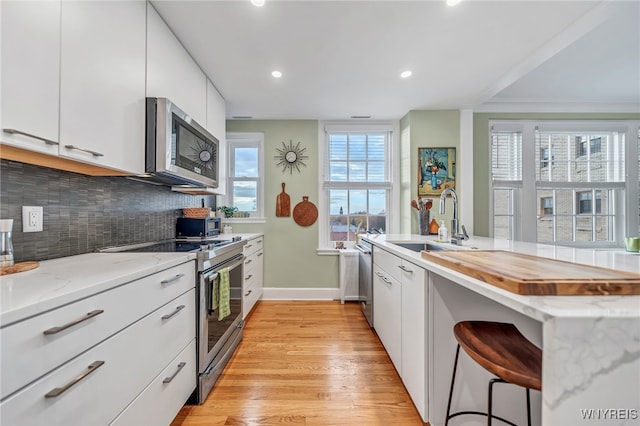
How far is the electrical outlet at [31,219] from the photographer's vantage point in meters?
1.22

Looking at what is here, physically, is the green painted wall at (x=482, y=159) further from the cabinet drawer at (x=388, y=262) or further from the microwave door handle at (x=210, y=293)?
the microwave door handle at (x=210, y=293)

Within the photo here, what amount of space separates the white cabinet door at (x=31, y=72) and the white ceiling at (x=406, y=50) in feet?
2.90

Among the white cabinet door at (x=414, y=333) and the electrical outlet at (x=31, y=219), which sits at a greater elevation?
the electrical outlet at (x=31, y=219)

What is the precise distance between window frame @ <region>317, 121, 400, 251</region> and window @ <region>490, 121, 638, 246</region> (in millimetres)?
1264

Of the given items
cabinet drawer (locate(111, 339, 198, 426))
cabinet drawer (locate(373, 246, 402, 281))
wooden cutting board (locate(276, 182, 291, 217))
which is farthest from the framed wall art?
cabinet drawer (locate(111, 339, 198, 426))

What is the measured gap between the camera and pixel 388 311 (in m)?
2.02

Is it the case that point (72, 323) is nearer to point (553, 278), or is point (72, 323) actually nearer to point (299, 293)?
point (553, 278)

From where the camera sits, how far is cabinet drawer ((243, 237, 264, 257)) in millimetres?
2880

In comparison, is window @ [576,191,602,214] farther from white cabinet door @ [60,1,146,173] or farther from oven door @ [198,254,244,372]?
white cabinet door @ [60,1,146,173]

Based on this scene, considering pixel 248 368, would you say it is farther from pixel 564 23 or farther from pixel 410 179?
pixel 564 23

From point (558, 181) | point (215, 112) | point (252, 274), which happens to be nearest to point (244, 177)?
point (215, 112)

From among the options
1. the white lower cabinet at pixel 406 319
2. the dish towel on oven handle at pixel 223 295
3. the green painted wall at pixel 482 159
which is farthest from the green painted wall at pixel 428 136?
the dish towel on oven handle at pixel 223 295

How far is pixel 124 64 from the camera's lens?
4.80 feet

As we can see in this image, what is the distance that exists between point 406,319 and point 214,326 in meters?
1.24
